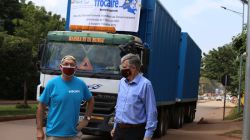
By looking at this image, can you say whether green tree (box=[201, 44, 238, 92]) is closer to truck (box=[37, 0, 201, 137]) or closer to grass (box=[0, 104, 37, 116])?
grass (box=[0, 104, 37, 116])

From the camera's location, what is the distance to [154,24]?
14.8m

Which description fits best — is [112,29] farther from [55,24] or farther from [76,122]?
[55,24]

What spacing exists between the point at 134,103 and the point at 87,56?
7047mm

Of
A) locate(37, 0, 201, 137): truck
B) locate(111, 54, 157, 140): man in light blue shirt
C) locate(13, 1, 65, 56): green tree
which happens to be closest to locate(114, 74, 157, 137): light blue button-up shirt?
locate(111, 54, 157, 140): man in light blue shirt

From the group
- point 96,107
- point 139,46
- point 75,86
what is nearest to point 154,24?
point 139,46

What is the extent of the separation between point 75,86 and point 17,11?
149 ft

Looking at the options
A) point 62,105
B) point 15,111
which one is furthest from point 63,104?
point 15,111

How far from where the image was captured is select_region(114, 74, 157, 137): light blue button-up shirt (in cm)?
619

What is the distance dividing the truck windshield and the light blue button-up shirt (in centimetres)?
669

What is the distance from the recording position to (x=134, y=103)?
620 centimetres

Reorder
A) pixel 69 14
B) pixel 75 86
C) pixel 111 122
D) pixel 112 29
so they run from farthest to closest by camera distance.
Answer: pixel 69 14 < pixel 112 29 < pixel 111 122 < pixel 75 86

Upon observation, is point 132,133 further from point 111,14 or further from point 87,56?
point 111,14

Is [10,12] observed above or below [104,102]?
above

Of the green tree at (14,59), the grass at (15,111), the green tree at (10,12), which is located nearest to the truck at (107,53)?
the grass at (15,111)
